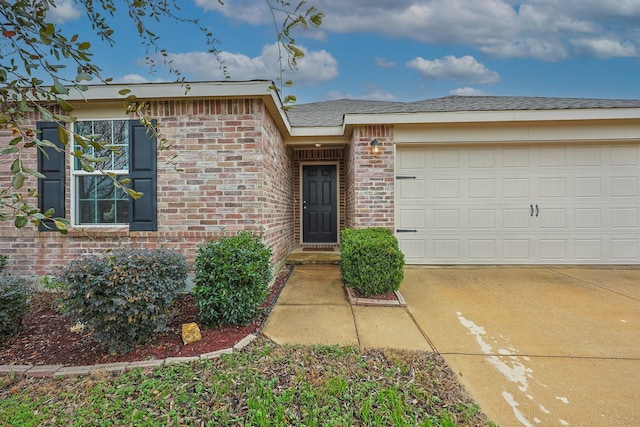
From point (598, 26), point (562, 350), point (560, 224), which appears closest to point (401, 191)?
point (560, 224)

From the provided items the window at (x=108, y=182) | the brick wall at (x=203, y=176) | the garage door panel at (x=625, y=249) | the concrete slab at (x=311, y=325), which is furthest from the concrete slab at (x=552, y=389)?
the garage door panel at (x=625, y=249)

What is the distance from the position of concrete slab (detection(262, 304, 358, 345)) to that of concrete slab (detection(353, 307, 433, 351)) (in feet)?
0.35

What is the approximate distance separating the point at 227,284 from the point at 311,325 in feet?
3.04

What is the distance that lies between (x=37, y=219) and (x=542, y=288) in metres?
5.14

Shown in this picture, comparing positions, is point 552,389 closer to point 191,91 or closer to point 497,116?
point 497,116

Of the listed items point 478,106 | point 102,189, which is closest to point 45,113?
A: point 102,189

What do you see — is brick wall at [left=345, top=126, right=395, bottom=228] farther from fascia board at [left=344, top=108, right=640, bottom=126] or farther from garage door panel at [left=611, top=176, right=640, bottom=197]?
garage door panel at [left=611, top=176, right=640, bottom=197]

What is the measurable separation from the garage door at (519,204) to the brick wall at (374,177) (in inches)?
9.8

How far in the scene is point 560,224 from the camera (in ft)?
16.7

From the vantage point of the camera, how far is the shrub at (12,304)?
2.54 m

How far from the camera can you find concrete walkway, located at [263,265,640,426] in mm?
1770

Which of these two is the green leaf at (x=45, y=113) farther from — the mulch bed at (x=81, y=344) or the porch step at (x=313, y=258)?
the porch step at (x=313, y=258)

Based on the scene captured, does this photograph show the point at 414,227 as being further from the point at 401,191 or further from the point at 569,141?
the point at 569,141

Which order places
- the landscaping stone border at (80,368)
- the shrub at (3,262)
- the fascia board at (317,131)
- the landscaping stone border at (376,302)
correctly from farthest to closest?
the fascia board at (317,131) → the shrub at (3,262) → the landscaping stone border at (376,302) → the landscaping stone border at (80,368)
